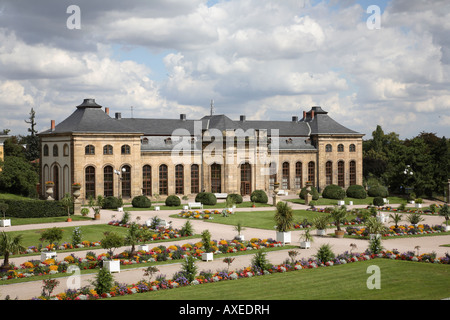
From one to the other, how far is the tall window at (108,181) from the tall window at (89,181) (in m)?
1.29

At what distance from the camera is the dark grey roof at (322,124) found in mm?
75625

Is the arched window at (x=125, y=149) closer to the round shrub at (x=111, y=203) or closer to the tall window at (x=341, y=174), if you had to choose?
the round shrub at (x=111, y=203)

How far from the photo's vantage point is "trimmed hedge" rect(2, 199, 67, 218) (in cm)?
4481

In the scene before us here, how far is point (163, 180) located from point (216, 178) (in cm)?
676

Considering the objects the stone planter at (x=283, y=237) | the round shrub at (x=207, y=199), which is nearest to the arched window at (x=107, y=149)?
the round shrub at (x=207, y=199)

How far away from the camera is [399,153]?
72.6m

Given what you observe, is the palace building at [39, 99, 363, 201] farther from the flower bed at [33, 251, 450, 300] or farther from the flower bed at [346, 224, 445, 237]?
the flower bed at [33, 251, 450, 300]

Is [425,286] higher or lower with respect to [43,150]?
lower

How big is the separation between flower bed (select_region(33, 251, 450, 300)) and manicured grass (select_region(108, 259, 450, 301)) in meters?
0.45

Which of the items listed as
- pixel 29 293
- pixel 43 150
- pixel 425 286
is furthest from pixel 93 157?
pixel 425 286

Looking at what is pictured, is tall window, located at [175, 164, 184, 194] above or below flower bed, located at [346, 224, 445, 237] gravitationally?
above

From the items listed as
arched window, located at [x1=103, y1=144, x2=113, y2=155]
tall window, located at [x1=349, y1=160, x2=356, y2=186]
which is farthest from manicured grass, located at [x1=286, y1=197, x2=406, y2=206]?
arched window, located at [x1=103, y1=144, x2=113, y2=155]
